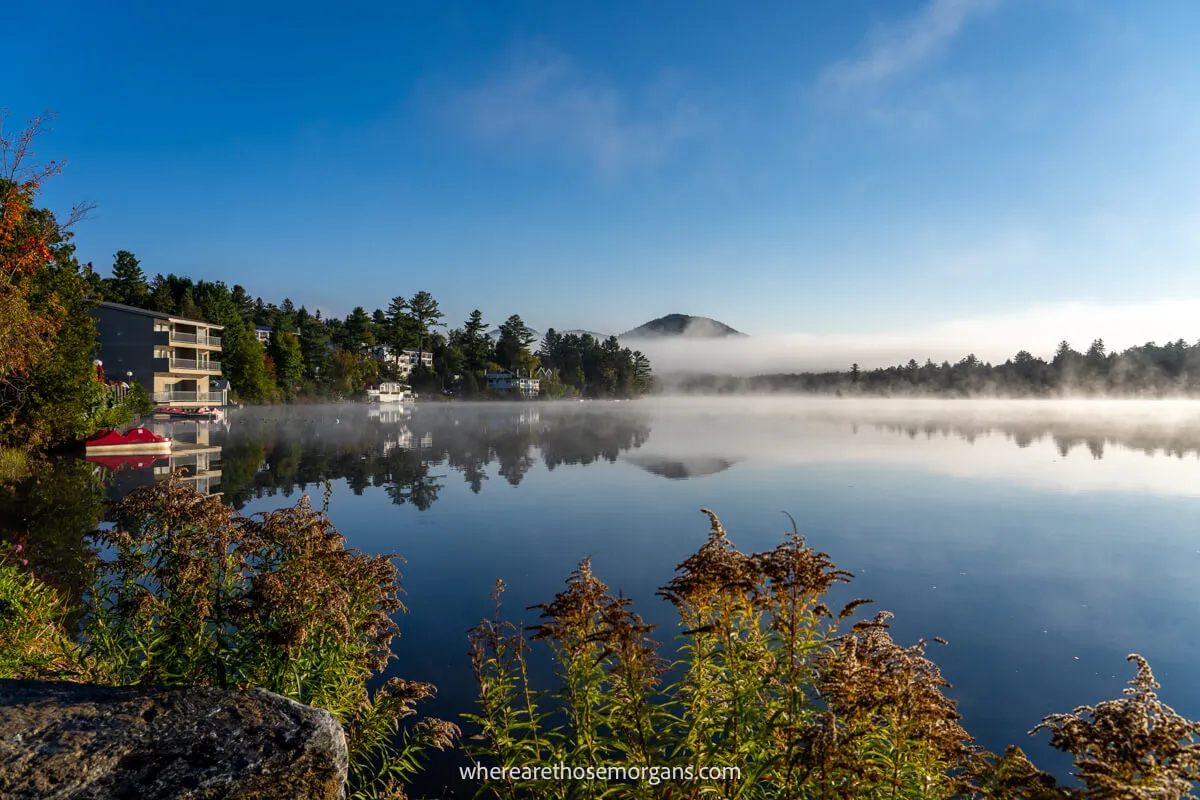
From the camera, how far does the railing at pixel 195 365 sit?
175 feet

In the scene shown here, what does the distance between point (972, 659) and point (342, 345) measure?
11954 centimetres

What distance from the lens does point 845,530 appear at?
15508 mm

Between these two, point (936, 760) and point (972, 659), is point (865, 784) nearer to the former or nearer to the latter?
point (936, 760)

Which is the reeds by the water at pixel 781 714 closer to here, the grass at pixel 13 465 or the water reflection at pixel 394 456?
the water reflection at pixel 394 456

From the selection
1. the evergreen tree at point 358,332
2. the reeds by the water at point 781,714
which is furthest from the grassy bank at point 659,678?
the evergreen tree at point 358,332

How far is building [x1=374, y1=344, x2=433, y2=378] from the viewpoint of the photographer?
123375mm

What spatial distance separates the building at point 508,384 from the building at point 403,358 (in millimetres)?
12935

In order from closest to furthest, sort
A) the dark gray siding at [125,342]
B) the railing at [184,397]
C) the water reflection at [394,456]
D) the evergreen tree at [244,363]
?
1. the water reflection at [394,456]
2. the dark gray siding at [125,342]
3. the railing at [184,397]
4. the evergreen tree at [244,363]

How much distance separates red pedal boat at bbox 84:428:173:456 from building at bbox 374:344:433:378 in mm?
94237

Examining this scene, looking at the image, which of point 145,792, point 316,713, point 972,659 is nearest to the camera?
point 145,792

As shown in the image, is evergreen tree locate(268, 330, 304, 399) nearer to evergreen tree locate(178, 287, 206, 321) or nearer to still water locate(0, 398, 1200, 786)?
evergreen tree locate(178, 287, 206, 321)

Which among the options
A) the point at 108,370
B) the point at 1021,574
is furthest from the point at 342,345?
the point at 1021,574

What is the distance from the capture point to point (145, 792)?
2721 mm

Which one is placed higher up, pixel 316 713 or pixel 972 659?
pixel 316 713
